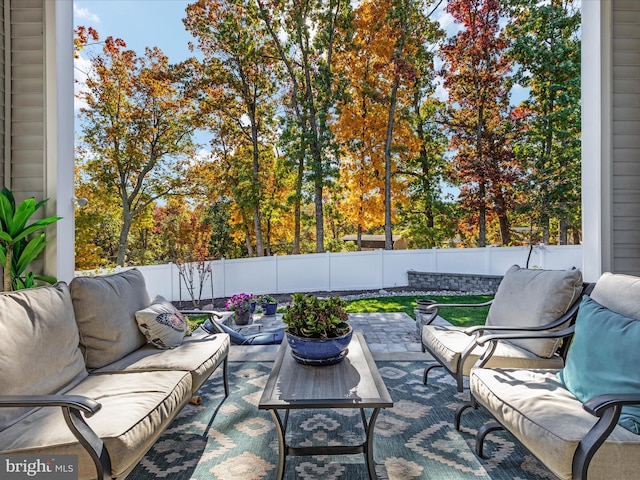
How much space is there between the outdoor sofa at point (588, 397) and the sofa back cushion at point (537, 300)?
0.70ft

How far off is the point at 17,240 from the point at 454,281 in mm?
7329

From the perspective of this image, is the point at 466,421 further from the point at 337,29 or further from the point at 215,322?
the point at 337,29

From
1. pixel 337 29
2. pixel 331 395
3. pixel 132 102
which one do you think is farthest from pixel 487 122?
pixel 331 395

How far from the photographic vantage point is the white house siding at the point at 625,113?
9.68ft

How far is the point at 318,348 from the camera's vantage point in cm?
197

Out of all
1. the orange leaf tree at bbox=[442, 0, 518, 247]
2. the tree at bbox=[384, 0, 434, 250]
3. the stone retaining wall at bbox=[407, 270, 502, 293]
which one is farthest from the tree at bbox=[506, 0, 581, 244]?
the tree at bbox=[384, 0, 434, 250]

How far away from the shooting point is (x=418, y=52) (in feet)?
28.3

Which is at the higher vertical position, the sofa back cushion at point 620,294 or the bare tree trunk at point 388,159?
the bare tree trunk at point 388,159

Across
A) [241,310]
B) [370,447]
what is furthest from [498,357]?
[241,310]

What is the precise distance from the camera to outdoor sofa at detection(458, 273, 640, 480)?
4.18 feet

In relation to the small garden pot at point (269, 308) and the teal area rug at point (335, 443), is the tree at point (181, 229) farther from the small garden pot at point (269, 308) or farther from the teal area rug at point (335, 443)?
the teal area rug at point (335, 443)

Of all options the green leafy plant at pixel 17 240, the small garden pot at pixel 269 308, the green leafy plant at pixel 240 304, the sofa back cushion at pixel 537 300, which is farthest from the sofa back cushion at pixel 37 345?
the small garden pot at pixel 269 308

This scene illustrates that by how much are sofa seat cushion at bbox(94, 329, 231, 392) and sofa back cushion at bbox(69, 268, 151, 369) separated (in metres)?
0.07

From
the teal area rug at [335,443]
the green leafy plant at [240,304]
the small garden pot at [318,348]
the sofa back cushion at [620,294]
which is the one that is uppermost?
the sofa back cushion at [620,294]
